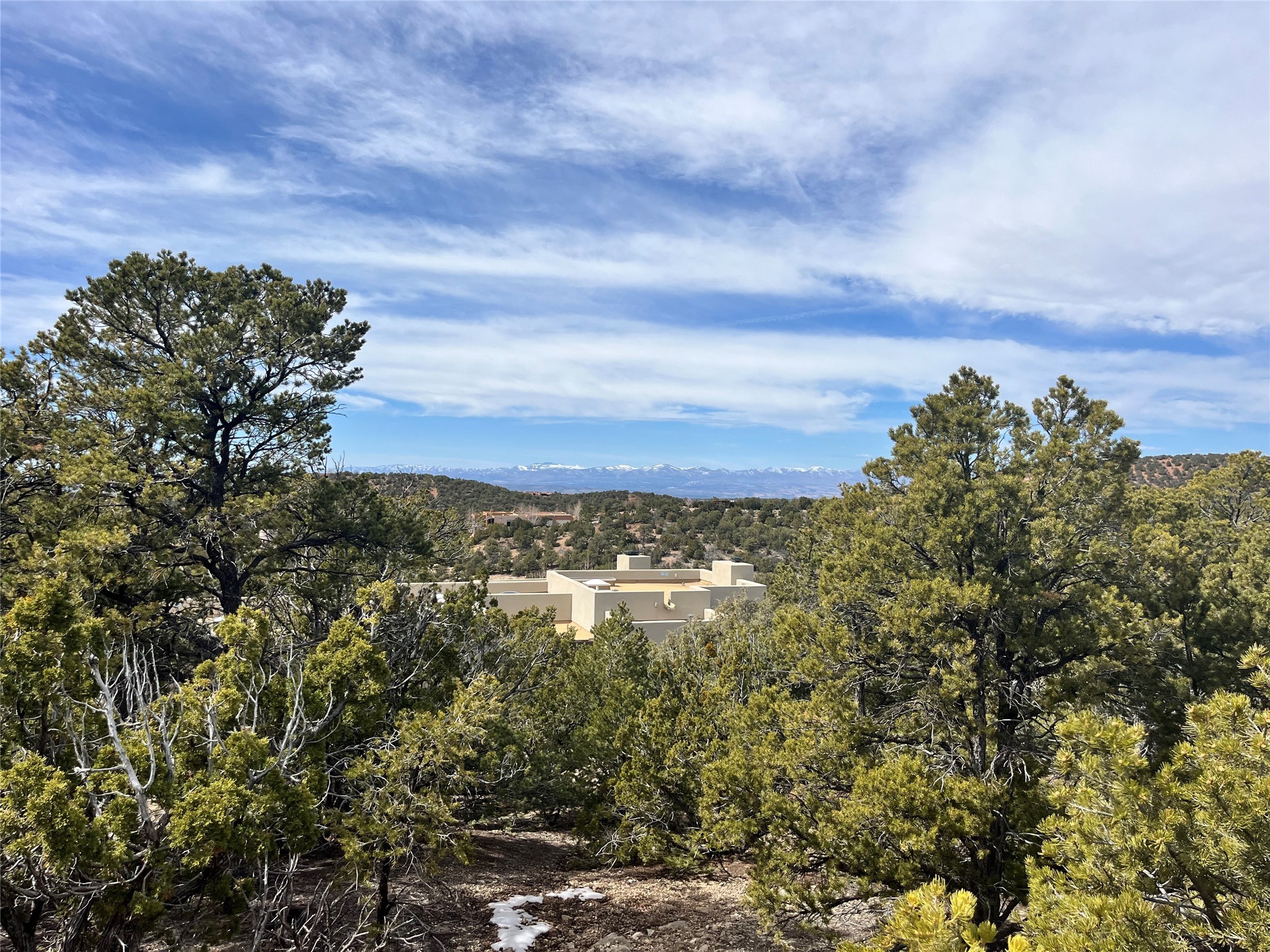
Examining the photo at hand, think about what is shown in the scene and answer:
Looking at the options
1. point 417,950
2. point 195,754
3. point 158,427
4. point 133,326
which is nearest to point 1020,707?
point 417,950

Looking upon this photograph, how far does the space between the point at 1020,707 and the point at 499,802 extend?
8793 millimetres

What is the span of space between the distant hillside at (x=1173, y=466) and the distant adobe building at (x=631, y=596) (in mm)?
28573

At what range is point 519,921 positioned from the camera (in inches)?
390

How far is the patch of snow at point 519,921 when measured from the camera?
9172mm

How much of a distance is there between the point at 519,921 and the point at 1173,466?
66.0m

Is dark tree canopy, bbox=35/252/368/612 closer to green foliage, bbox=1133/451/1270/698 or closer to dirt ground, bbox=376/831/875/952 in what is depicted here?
dirt ground, bbox=376/831/875/952

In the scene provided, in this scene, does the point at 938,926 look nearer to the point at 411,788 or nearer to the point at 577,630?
the point at 411,788

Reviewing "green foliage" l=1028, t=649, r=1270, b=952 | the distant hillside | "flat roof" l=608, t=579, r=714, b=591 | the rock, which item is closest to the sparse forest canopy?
"green foliage" l=1028, t=649, r=1270, b=952

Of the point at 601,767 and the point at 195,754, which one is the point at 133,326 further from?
the point at 601,767

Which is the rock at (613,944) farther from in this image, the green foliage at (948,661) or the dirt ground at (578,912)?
the green foliage at (948,661)

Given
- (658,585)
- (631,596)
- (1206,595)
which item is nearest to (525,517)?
(658,585)

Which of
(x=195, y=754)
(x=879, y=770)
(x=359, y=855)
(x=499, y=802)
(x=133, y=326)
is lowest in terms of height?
(x=499, y=802)

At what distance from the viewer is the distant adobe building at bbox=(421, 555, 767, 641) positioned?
103 feet

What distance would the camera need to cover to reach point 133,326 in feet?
45.1
